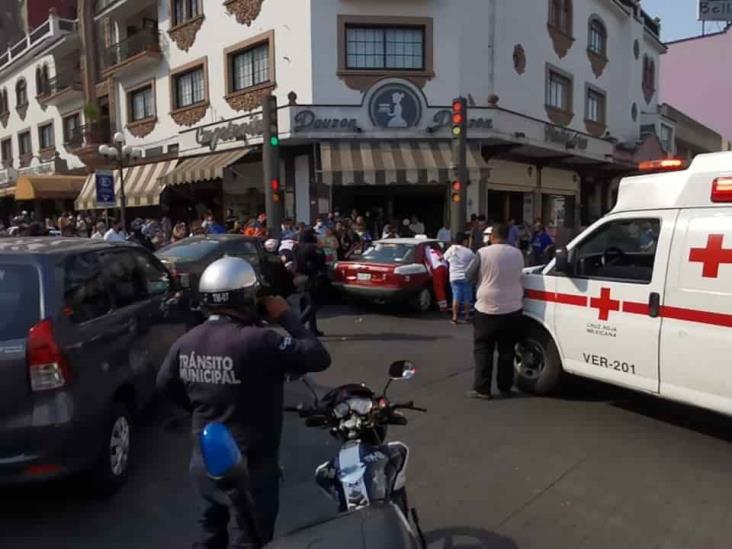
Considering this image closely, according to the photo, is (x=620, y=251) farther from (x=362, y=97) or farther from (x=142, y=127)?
(x=142, y=127)

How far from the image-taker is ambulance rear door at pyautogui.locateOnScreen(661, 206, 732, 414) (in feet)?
13.8

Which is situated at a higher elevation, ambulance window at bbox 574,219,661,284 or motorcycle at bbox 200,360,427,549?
ambulance window at bbox 574,219,661,284

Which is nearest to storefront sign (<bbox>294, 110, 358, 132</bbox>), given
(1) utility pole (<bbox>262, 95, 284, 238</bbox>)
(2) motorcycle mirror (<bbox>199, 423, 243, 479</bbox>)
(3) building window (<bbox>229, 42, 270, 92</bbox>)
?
(3) building window (<bbox>229, 42, 270, 92</bbox>)

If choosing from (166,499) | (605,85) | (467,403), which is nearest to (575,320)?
(467,403)

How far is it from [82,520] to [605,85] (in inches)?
1090

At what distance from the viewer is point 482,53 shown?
18.2 meters

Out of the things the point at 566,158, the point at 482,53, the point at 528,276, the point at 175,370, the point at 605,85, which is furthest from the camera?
the point at 605,85

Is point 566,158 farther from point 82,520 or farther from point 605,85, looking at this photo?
point 82,520

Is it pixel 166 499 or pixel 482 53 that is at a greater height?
pixel 482 53

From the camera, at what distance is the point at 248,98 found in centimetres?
1848

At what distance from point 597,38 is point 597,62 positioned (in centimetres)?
115

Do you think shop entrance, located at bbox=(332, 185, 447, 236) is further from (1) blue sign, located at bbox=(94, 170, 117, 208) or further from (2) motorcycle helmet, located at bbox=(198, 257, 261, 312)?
(2) motorcycle helmet, located at bbox=(198, 257, 261, 312)

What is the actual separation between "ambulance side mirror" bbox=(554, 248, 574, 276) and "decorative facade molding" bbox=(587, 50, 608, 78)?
22.0 meters

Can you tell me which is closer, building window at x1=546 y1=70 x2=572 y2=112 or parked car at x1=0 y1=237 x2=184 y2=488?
parked car at x1=0 y1=237 x2=184 y2=488
